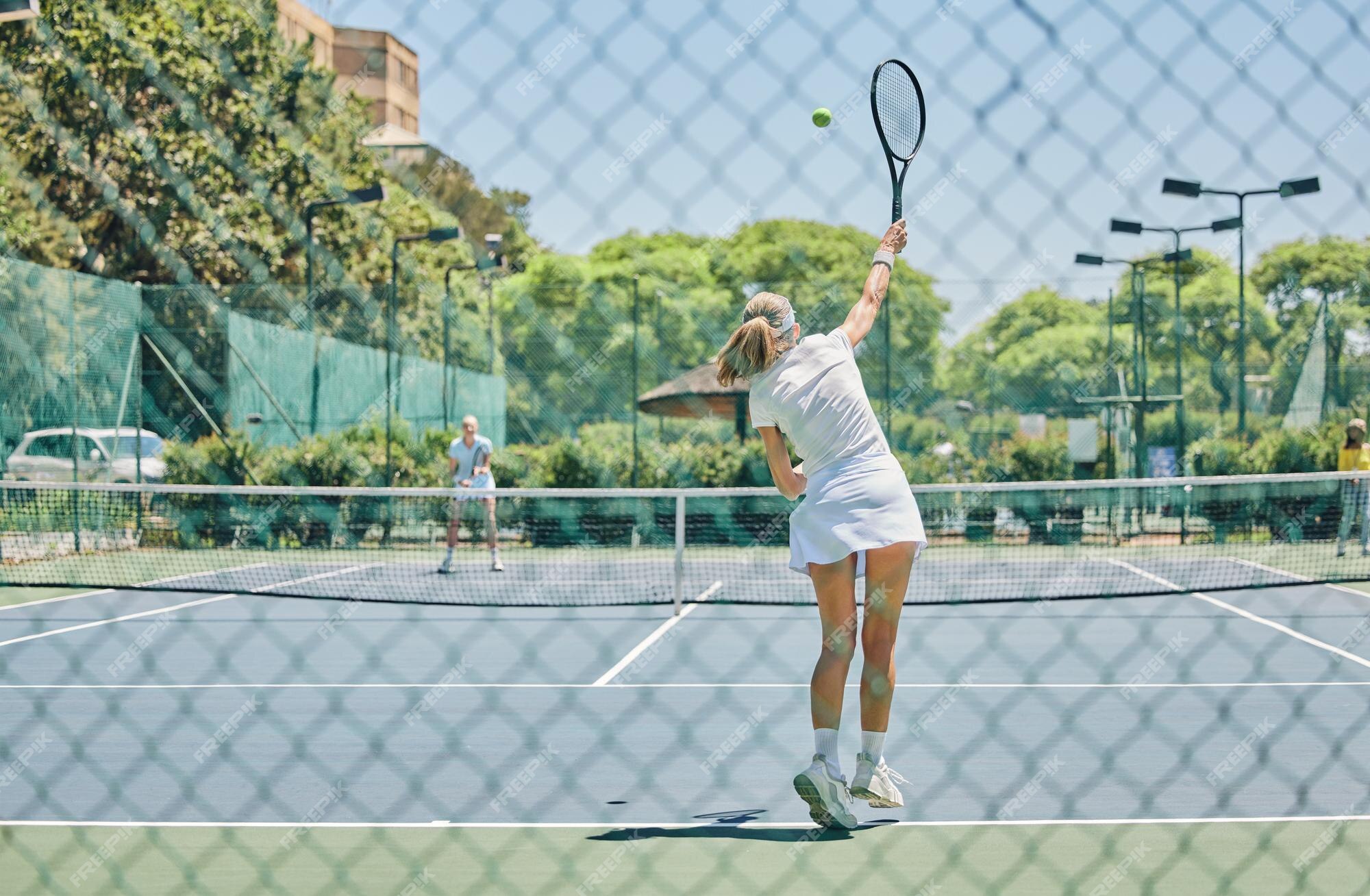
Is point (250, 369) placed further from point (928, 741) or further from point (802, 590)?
point (928, 741)

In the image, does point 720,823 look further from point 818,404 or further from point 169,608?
point 169,608

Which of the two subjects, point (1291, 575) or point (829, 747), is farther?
point (1291, 575)

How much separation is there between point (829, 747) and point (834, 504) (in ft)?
2.07

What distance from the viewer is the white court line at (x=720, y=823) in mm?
3918

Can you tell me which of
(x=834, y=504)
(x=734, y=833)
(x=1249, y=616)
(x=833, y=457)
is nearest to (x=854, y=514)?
(x=834, y=504)

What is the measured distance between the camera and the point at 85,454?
14062 mm

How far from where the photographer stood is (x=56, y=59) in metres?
18.5

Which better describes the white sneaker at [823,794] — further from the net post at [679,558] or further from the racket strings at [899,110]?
the net post at [679,558]

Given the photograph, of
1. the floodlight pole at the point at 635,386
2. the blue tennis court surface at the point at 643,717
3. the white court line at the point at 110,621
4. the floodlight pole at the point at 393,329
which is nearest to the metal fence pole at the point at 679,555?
the blue tennis court surface at the point at 643,717

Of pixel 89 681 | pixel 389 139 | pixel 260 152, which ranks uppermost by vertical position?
pixel 389 139

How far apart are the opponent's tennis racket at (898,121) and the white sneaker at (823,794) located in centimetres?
140

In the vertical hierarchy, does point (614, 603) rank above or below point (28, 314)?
below

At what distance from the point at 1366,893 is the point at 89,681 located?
554cm

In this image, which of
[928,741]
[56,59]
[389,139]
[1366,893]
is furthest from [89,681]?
[389,139]
